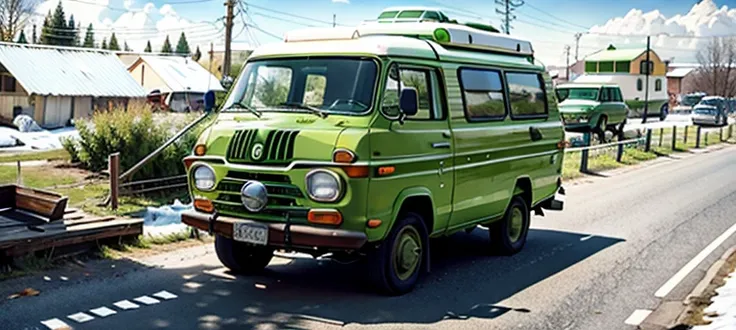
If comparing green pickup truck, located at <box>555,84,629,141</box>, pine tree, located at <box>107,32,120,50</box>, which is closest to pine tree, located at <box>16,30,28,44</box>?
pine tree, located at <box>107,32,120,50</box>

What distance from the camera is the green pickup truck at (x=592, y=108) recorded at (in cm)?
2858

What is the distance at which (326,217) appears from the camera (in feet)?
23.9

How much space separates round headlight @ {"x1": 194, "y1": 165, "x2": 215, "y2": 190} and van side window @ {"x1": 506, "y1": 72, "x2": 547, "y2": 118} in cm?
407

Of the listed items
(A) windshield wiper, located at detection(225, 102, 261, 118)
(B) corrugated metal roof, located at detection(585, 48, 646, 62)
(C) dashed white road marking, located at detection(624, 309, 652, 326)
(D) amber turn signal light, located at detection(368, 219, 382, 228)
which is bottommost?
(C) dashed white road marking, located at detection(624, 309, 652, 326)

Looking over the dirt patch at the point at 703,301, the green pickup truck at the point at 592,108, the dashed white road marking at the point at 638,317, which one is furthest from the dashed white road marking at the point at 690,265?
the green pickup truck at the point at 592,108

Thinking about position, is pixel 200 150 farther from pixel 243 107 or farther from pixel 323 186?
pixel 323 186

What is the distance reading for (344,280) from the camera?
339 inches

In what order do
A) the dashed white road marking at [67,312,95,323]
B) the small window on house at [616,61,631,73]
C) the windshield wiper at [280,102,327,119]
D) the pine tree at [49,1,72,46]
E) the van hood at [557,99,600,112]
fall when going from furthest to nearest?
the pine tree at [49,1,72,46] < the small window on house at [616,61,631,73] < the van hood at [557,99,600,112] < the windshield wiper at [280,102,327,119] < the dashed white road marking at [67,312,95,323]

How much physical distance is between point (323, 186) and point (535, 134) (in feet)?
14.0

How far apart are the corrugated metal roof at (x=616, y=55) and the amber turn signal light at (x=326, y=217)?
5563 centimetres

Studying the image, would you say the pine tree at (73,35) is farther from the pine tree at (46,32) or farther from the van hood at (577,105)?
the van hood at (577,105)

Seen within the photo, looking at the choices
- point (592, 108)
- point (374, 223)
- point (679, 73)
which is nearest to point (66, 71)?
point (592, 108)

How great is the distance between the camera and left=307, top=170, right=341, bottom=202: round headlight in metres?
7.23

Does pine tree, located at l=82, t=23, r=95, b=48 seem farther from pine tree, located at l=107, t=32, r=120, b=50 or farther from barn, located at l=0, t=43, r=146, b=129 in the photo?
barn, located at l=0, t=43, r=146, b=129
